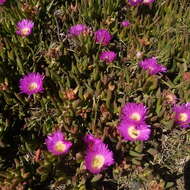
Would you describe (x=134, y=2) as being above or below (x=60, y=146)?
above

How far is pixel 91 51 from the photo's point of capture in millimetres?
2262

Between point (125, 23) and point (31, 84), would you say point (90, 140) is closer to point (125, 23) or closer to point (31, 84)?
point (31, 84)

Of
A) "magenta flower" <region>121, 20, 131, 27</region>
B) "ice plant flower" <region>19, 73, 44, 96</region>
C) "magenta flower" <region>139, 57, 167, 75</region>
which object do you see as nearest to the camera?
"ice plant flower" <region>19, 73, 44, 96</region>

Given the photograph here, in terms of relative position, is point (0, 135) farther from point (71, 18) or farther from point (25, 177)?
point (71, 18)

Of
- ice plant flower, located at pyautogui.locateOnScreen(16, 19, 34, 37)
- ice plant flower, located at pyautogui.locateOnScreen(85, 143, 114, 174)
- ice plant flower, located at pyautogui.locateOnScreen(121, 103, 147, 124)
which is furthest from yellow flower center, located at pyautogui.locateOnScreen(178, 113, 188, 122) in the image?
ice plant flower, located at pyautogui.locateOnScreen(16, 19, 34, 37)

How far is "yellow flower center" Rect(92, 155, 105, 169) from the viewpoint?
69.0 inches

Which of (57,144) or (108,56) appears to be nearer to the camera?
(57,144)

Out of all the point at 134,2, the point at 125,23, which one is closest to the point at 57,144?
the point at 125,23

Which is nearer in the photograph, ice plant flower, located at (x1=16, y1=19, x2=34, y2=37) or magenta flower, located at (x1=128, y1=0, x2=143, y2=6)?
ice plant flower, located at (x1=16, y1=19, x2=34, y2=37)

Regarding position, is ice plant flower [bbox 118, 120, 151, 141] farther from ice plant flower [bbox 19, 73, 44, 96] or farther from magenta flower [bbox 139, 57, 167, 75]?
ice plant flower [bbox 19, 73, 44, 96]

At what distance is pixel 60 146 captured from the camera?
1800mm

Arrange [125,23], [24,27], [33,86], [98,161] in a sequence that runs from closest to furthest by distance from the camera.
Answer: [98,161] → [33,86] → [24,27] → [125,23]

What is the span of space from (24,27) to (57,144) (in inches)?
30.4

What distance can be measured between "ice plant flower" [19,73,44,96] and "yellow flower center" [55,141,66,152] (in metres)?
0.31
